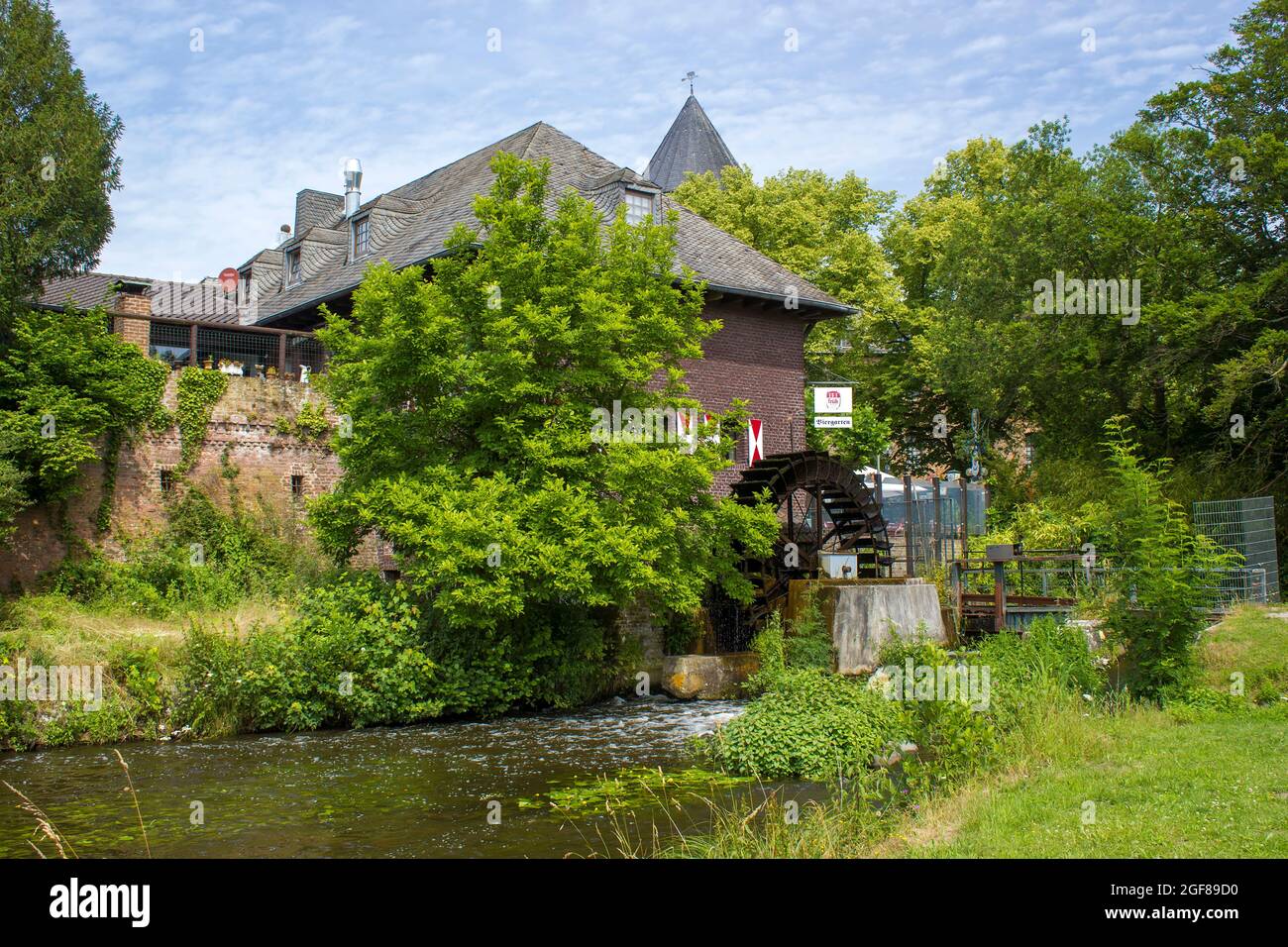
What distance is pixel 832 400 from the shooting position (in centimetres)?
2448

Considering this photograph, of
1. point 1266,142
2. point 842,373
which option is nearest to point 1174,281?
point 1266,142

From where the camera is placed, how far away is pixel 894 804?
9016mm

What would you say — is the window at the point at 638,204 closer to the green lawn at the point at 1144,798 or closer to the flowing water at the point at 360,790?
the flowing water at the point at 360,790

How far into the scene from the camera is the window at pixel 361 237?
1079 inches

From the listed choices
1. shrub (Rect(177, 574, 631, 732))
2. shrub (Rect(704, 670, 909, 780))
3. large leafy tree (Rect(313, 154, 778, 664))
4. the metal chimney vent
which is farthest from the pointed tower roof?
shrub (Rect(704, 670, 909, 780))

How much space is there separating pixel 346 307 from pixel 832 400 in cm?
1116

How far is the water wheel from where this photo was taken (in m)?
22.0

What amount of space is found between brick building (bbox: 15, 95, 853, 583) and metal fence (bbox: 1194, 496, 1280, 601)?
9.69 m

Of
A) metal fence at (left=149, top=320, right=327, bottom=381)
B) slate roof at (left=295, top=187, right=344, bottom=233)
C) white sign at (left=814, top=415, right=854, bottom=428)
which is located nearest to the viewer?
metal fence at (left=149, top=320, right=327, bottom=381)

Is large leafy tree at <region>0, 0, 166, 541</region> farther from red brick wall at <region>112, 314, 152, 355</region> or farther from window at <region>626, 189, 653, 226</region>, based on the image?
window at <region>626, 189, 653, 226</region>

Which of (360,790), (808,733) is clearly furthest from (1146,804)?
(360,790)

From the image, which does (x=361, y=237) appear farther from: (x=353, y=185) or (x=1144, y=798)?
(x=1144, y=798)

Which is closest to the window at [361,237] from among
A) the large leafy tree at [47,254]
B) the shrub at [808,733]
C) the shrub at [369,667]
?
the large leafy tree at [47,254]

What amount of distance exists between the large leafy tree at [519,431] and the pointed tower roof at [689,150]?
940 inches
